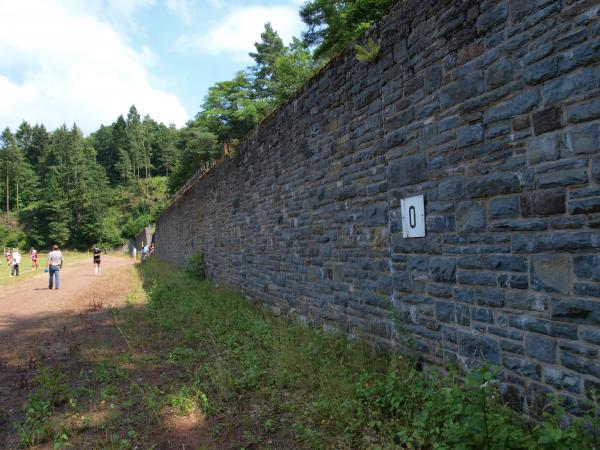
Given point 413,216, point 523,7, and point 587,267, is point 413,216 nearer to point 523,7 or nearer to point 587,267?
point 587,267

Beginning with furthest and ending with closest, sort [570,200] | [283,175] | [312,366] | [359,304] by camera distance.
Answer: [283,175]
[359,304]
[312,366]
[570,200]

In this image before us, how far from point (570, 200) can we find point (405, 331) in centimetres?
215

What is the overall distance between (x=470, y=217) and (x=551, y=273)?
0.82m

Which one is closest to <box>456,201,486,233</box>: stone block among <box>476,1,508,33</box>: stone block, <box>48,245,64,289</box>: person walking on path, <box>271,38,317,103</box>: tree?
<box>476,1,508,33</box>: stone block

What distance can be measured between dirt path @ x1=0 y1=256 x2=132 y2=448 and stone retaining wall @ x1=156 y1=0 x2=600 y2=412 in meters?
3.74

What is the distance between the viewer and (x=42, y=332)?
26.2 feet

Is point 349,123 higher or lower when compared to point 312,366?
higher

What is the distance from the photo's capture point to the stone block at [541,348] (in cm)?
290

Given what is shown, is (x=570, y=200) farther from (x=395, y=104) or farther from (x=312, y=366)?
(x=312, y=366)

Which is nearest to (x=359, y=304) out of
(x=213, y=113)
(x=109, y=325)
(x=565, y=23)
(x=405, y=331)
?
(x=405, y=331)

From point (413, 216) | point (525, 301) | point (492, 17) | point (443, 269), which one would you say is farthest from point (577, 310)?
point (492, 17)

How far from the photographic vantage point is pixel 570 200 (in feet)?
9.11

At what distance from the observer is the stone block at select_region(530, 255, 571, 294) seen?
9.25 feet

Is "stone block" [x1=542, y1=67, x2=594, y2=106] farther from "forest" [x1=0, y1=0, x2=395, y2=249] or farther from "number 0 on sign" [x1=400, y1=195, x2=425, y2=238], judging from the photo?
"forest" [x1=0, y1=0, x2=395, y2=249]
